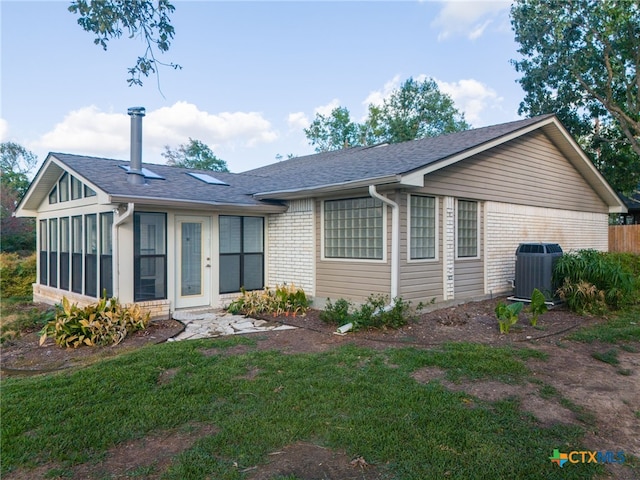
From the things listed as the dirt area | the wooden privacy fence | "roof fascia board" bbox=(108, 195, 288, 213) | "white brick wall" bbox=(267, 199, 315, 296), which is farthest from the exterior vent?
the wooden privacy fence

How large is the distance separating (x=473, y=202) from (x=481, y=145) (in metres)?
1.32

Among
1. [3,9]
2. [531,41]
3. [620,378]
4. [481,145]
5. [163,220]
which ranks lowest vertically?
[620,378]

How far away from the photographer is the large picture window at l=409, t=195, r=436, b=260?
781cm

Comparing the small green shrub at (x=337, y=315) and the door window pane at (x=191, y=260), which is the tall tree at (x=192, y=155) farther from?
the small green shrub at (x=337, y=315)

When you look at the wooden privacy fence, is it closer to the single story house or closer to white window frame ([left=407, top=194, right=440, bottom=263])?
the single story house

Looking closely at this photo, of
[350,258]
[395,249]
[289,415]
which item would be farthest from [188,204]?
[289,415]

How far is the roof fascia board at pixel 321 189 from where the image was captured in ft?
22.8

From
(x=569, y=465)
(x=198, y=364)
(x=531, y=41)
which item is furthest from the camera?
(x=531, y=41)

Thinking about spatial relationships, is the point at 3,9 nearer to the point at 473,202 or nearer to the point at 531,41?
the point at 473,202

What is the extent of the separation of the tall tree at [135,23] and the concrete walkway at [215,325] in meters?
3.88

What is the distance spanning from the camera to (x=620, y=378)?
465cm

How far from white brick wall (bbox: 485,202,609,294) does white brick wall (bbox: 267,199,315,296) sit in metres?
3.95

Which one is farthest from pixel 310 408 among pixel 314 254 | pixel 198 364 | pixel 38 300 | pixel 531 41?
pixel 531 41

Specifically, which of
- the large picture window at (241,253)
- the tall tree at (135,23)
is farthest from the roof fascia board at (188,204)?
the tall tree at (135,23)
